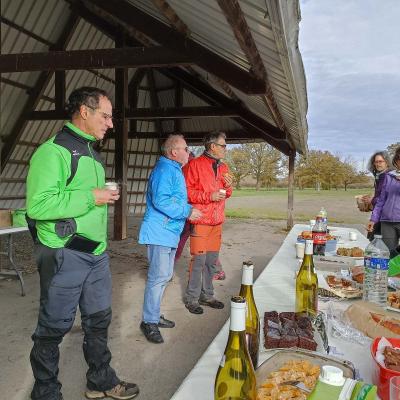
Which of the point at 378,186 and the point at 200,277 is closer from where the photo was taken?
the point at 200,277

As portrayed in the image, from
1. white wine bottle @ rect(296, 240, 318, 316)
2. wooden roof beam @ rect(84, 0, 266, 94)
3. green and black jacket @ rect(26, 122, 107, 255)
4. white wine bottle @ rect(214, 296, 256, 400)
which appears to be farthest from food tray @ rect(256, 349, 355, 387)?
wooden roof beam @ rect(84, 0, 266, 94)


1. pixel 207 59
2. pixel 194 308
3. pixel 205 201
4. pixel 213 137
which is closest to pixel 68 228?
pixel 205 201

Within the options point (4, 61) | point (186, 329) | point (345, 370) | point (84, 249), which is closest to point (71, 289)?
point (84, 249)

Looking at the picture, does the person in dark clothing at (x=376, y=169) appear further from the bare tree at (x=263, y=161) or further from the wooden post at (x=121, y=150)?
the bare tree at (x=263, y=161)

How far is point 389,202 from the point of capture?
396 cm

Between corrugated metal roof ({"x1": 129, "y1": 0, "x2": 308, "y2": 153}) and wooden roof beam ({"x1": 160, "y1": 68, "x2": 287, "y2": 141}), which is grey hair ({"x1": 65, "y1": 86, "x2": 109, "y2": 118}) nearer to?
corrugated metal roof ({"x1": 129, "y1": 0, "x2": 308, "y2": 153})

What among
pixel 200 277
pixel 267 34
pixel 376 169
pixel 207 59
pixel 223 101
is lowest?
Answer: pixel 200 277

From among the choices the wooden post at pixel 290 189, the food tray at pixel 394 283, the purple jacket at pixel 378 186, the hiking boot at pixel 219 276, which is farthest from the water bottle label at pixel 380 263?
the wooden post at pixel 290 189

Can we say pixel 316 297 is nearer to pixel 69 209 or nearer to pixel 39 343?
pixel 69 209

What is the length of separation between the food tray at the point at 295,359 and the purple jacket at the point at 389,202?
3.33 metres

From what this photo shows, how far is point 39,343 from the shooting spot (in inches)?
76.6

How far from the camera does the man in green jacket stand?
183cm

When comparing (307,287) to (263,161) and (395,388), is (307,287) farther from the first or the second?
(263,161)

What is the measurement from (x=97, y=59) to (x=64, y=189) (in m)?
3.27
